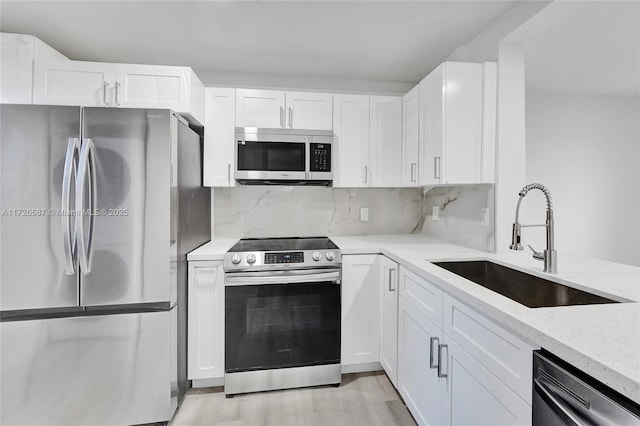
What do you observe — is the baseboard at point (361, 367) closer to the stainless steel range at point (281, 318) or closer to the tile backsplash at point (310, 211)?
the stainless steel range at point (281, 318)

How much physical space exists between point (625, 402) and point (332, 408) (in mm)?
1622

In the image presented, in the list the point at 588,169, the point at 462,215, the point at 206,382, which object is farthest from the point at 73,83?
the point at 588,169

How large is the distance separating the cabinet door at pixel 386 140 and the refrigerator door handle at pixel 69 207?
2.01m

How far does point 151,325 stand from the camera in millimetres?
1683

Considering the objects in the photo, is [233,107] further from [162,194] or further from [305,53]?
[162,194]

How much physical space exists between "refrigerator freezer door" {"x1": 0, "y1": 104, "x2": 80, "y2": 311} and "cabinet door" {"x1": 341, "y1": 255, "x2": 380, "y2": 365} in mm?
1659

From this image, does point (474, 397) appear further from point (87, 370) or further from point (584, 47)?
point (584, 47)

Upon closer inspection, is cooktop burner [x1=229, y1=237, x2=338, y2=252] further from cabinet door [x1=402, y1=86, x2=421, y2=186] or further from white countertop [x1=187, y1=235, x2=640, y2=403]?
cabinet door [x1=402, y1=86, x2=421, y2=186]

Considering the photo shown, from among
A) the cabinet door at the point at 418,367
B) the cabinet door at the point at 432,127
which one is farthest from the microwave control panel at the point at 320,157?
the cabinet door at the point at 418,367

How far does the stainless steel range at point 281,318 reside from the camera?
1.96 m

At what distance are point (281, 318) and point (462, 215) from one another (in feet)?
5.08

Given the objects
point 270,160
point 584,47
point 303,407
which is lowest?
point 303,407

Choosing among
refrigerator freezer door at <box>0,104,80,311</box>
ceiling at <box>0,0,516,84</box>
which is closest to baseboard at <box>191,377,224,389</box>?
refrigerator freezer door at <box>0,104,80,311</box>

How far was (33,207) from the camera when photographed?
157 centimetres
